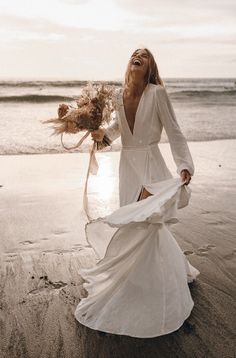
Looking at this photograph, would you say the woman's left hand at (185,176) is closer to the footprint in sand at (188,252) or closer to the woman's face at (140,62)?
the woman's face at (140,62)

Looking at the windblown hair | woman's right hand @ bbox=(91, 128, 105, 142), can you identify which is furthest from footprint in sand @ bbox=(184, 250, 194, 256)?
the windblown hair

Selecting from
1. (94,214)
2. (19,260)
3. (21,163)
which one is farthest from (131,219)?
(21,163)

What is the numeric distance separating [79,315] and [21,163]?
7.20m

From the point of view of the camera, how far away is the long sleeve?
3850 millimetres

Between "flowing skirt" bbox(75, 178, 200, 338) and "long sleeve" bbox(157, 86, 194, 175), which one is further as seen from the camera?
"long sleeve" bbox(157, 86, 194, 175)

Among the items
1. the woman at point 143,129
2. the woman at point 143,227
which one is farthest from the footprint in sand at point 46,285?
the woman at point 143,129

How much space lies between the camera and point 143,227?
3713 mm

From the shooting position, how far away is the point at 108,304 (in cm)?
376

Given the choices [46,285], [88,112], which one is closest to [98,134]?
[88,112]

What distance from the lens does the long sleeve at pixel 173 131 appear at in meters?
3.85

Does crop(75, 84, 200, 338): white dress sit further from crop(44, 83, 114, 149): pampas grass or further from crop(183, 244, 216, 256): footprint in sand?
crop(183, 244, 216, 256): footprint in sand

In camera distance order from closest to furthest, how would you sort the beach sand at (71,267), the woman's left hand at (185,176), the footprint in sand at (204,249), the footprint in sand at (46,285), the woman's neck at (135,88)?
1. the beach sand at (71,267)
2. the woman's left hand at (185,176)
3. the woman's neck at (135,88)
4. the footprint in sand at (46,285)
5. the footprint in sand at (204,249)

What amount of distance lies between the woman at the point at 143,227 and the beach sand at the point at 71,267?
0.17 metres

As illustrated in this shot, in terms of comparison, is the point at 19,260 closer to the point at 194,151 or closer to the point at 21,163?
the point at 21,163
